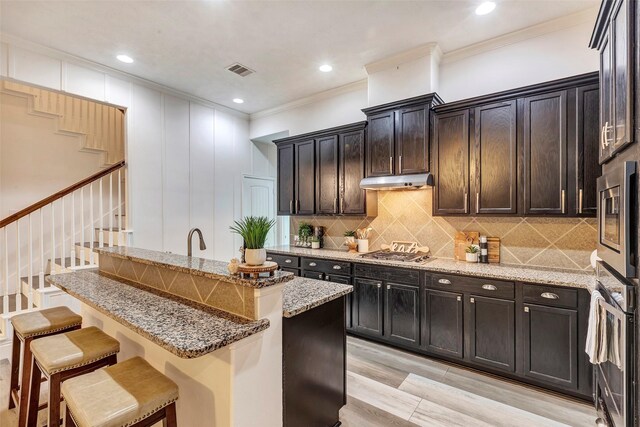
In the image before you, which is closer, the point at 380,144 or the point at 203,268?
the point at 203,268

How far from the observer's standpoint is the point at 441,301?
287 centimetres

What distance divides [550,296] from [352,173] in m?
2.45

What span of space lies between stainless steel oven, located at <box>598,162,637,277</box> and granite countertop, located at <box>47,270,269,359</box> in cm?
166

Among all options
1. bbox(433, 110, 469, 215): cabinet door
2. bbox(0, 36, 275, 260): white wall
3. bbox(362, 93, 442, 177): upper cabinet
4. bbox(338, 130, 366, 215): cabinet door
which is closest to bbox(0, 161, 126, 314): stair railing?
bbox(0, 36, 275, 260): white wall

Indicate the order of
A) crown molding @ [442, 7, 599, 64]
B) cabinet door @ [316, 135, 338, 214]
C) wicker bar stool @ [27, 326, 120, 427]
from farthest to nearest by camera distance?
cabinet door @ [316, 135, 338, 214] → crown molding @ [442, 7, 599, 64] → wicker bar stool @ [27, 326, 120, 427]

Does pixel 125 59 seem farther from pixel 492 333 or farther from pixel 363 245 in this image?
pixel 492 333

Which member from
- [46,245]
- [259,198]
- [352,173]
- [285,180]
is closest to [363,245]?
[352,173]

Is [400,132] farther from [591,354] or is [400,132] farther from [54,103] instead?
[54,103]

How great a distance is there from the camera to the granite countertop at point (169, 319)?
1218mm

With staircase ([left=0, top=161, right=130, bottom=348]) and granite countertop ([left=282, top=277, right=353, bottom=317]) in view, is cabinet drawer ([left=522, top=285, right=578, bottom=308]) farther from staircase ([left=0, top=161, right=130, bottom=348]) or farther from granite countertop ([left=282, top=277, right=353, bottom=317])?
staircase ([left=0, top=161, right=130, bottom=348])

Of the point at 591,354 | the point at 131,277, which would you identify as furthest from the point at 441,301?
the point at 131,277

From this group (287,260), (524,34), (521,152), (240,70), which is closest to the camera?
(521,152)

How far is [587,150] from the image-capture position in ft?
7.99

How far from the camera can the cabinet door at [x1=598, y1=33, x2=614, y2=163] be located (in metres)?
1.63
